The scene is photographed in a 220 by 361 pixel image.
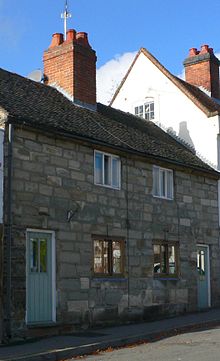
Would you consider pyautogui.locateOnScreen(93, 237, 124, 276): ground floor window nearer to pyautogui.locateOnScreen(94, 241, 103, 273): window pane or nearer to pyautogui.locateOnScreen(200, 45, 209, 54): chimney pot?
pyautogui.locateOnScreen(94, 241, 103, 273): window pane

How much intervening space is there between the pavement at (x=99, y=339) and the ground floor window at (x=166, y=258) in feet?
4.85

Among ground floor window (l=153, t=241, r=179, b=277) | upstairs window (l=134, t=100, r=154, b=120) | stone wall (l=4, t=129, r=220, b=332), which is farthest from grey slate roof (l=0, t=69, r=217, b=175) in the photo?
ground floor window (l=153, t=241, r=179, b=277)

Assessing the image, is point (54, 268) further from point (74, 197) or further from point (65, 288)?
point (74, 197)

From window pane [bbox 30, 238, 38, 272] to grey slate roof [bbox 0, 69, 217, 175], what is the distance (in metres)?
2.75

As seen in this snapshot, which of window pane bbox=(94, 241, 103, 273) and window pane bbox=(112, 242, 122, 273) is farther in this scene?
window pane bbox=(112, 242, 122, 273)

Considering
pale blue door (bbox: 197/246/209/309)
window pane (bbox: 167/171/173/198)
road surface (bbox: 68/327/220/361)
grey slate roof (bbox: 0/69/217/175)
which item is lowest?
road surface (bbox: 68/327/220/361)

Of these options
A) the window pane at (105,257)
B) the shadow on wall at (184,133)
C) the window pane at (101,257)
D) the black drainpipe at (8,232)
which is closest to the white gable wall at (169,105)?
the shadow on wall at (184,133)

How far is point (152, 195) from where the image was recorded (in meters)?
17.9

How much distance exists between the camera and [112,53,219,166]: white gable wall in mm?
21672

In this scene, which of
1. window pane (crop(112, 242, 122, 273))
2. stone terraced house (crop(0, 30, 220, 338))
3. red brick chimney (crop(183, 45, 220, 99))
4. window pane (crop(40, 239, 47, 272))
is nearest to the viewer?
stone terraced house (crop(0, 30, 220, 338))

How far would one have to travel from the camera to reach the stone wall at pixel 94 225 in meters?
13.8

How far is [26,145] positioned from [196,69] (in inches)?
539

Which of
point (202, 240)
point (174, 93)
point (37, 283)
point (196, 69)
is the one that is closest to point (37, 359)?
point (37, 283)

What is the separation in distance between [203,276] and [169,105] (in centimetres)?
704
